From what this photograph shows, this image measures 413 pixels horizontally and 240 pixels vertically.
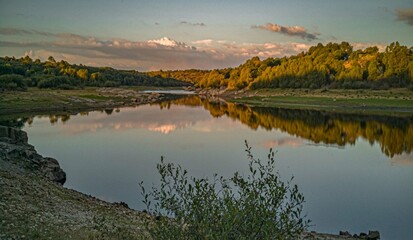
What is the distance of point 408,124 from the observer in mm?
65250

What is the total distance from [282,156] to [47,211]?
2691cm

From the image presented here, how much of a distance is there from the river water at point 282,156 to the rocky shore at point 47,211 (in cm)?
246

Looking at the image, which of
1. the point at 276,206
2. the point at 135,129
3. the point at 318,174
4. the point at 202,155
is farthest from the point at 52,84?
the point at 276,206

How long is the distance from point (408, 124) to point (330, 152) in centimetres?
3012

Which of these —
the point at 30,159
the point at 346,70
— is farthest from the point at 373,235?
the point at 346,70

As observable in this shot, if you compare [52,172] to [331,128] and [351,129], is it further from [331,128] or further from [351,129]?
[351,129]

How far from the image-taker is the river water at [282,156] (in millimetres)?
23188

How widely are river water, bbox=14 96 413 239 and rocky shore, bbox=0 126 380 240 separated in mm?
2460

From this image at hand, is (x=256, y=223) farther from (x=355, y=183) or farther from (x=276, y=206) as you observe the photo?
(x=355, y=183)

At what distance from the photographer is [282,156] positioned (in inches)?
1569

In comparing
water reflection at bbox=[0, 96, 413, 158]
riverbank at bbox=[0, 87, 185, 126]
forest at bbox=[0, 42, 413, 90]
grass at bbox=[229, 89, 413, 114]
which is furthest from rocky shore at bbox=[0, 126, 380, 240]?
forest at bbox=[0, 42, 413, 90]

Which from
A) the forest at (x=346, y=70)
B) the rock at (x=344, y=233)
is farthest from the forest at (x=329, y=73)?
the rock at (x=344, y=233)

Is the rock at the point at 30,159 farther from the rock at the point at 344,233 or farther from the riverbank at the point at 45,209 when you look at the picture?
the rock at the point at 344,233

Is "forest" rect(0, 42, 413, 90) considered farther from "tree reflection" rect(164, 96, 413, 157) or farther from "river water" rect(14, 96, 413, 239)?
"river water" rect(14, 96, 413, 239)
